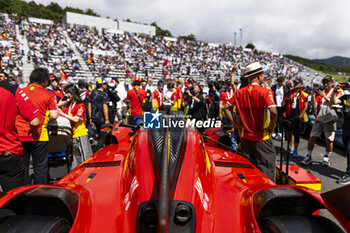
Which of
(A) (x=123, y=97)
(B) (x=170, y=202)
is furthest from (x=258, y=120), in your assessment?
(A) (x=123, y=97)

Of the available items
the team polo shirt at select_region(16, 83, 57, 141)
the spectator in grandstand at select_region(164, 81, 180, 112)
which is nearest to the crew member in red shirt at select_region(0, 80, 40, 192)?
the team polo shirt at select_region(16, 83, 57, 141)

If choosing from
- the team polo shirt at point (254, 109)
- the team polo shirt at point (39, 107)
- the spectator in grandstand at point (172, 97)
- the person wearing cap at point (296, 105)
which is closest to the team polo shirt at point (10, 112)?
the team polo shirt at point (39, 107)

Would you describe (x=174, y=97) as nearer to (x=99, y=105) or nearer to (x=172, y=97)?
(x=172, y=97)

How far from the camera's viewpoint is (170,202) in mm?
1396

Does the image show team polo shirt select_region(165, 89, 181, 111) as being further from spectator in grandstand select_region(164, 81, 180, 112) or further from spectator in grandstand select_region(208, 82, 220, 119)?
spectator in grandstand select_region(208, 82, 220, 119)

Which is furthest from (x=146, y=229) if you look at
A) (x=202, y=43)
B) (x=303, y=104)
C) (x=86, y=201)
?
(x=202, y=43)

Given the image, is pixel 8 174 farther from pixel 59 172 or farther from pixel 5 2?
pixel 5 2

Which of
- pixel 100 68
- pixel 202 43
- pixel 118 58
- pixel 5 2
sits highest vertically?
pixel 5 2

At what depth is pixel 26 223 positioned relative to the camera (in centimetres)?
149

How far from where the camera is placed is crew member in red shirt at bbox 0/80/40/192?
2279mm

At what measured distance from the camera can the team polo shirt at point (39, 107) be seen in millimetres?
2968

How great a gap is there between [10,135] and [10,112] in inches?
9.8

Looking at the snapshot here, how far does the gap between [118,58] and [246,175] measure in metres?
26.0

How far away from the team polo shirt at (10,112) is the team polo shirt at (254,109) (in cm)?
254
